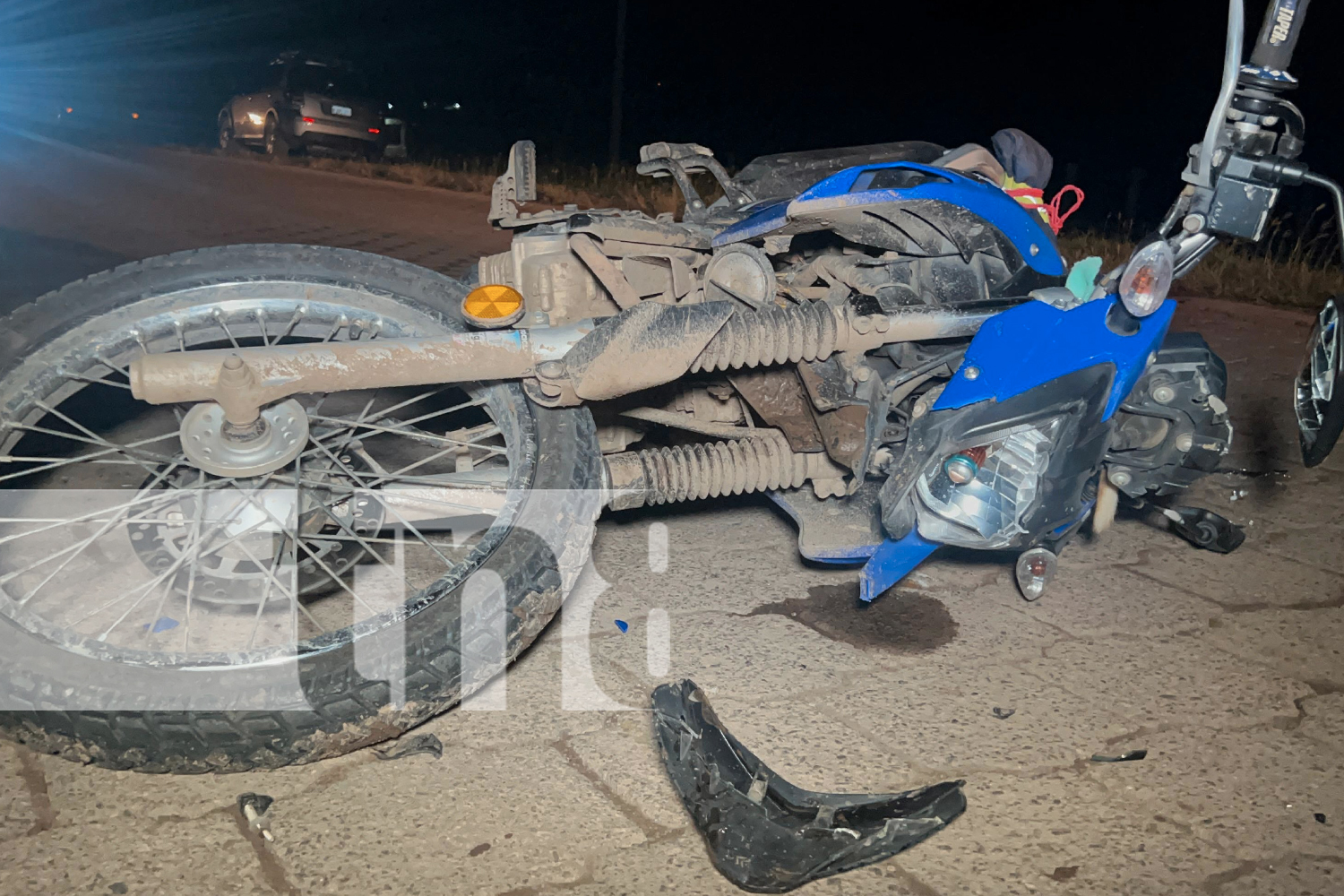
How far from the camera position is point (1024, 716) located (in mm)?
2811

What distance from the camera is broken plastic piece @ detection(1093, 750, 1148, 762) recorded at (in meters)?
2.64

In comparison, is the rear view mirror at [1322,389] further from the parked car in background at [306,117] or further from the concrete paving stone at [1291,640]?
the parked car in background at [306,117]

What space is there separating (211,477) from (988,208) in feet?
6.76

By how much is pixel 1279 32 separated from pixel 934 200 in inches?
32.6

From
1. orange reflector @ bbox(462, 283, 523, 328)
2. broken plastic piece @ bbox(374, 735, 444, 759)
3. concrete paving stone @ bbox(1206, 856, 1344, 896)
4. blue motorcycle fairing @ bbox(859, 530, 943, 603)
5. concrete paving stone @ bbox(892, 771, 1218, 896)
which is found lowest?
broken plastic piece @ bbox(374, 735, 444, 759)

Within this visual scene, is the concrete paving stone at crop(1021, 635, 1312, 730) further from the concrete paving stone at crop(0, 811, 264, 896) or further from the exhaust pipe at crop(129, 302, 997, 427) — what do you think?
the concrete paving stone at crop(0, 811, 264, 896)

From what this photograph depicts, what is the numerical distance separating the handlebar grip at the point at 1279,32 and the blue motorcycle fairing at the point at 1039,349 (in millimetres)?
582

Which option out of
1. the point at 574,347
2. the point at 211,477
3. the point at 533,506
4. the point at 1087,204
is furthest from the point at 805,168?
the point at 1087,204

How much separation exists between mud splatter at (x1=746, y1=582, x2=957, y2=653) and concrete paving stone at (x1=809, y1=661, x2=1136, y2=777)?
0.15 metres

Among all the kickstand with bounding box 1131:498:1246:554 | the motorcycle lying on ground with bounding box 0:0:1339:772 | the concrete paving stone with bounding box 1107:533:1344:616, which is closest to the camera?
the motorcycle lying on ground with bounding box 0:0:1339:772

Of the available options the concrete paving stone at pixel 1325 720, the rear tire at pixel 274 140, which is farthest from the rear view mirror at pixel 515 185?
the rear tire at pixel 274 140

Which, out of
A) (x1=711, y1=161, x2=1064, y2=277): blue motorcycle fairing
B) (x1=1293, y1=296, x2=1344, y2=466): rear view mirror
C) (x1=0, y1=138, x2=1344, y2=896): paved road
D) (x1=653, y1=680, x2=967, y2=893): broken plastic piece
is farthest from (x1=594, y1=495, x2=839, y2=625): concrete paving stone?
(x1=1293, y1=296, x2=1344, y2=466): rear view mirror

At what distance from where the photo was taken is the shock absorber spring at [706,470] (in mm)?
3031

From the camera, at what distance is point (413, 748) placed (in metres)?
2.55
